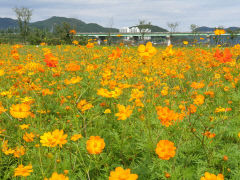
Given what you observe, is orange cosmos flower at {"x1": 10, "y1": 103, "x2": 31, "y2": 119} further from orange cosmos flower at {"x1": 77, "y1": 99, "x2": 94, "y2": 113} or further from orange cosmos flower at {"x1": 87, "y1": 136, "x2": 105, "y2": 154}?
orange cosmos flower at {"x1": 87, "y1": 136, "x2": 105, "y2": 154}

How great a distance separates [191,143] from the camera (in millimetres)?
1490

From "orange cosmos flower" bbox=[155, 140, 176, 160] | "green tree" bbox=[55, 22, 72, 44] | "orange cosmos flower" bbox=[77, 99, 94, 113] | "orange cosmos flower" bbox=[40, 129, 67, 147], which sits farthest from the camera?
"green tree" bbox=[55, 22, 72, 44]

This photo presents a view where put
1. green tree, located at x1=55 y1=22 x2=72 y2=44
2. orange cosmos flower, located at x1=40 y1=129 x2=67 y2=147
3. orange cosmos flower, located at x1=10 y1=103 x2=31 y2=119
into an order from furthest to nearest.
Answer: green tree, located at x1=55 y1=22 x2=72 y2=44 < orange cosmos flower, located at x1=10 y1=103 x2=31 y2=119 < orange cosmos flower, located at x1=40 y1=129 x2=67 y2=147

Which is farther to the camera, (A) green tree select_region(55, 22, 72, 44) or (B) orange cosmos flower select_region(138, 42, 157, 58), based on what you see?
(A) green tree select_region(55, 22, 72, 44)

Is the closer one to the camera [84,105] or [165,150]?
[165,150]

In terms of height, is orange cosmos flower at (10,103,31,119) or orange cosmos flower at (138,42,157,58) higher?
orange cosmos flower at (138,42,157,58)

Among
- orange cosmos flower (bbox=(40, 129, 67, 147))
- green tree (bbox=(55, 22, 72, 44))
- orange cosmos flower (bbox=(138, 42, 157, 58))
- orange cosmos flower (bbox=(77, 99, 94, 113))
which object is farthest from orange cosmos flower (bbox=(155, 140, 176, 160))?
green tree (bbox=(55, 22, 72, 44))

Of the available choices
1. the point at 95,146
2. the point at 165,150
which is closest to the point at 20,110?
the point at 95,146

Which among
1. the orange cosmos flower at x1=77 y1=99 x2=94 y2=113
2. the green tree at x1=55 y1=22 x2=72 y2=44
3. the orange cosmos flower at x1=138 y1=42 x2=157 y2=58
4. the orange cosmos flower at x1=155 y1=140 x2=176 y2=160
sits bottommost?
the orange cosmos flower at x1=155 y1=140 x2=176 y2=160

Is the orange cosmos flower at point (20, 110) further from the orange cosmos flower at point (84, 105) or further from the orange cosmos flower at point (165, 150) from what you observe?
the orange cosmos flower at point (165, 150)

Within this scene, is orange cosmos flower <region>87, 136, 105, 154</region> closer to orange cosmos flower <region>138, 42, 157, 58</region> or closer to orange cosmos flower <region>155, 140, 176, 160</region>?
orange cosmos flower <region>155, 140, 176, 160</region>

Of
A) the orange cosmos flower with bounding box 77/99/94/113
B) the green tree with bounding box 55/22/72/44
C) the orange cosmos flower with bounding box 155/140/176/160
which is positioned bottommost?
the orange cosmos flower with bounding box 155/140/176/160

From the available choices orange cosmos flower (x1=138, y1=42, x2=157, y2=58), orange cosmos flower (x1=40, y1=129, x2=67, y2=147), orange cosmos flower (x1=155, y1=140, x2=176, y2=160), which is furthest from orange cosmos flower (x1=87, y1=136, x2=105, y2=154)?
orange cosmos flower (x1=138, y1=42, x2=157, y2=58)

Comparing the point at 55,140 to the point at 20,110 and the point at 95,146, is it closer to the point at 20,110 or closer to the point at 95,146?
the point at 95,146
